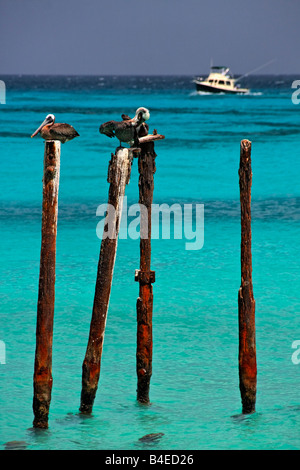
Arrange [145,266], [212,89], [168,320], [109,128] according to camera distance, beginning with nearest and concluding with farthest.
A: [109,128], [145,266], [168,320], [212,89]

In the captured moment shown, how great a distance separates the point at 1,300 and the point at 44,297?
5.84m

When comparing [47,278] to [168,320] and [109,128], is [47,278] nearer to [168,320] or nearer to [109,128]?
[109,128]

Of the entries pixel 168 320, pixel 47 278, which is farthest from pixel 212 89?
pixel 47 278

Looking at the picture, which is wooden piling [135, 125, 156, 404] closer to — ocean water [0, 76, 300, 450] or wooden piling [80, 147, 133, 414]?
wooden piling [80, 147, 133, 414]

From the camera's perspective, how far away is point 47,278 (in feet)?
24.2

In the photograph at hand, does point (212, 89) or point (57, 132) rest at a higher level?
point (212, 89)

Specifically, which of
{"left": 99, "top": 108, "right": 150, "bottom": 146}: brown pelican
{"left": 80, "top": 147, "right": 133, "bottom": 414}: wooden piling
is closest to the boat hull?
{"left": 99, "top": 108, "right": 150, "bottom": 146}: brown pelican

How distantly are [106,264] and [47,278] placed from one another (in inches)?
22.3

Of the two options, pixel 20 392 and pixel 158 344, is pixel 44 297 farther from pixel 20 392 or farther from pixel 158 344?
pixel 158 344

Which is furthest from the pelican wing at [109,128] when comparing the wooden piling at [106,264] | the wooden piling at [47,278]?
the wooden piling at [47,278]

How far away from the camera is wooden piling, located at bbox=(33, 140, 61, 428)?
23.8ft

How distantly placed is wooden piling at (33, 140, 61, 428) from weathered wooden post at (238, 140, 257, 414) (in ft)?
5.61

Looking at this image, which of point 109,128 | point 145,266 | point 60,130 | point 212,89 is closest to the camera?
point 60,130

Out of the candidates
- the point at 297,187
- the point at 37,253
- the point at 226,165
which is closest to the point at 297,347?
the point at 37,253
